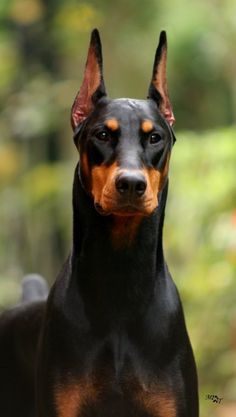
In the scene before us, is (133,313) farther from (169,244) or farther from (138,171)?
(169,244)

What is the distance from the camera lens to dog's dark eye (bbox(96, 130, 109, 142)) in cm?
416

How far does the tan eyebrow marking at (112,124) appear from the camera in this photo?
415cm

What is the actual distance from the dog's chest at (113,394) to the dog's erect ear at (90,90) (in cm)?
88

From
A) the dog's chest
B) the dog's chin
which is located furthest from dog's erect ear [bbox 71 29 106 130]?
the dog's chest

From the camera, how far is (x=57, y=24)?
12516 mm

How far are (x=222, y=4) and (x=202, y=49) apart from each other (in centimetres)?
89

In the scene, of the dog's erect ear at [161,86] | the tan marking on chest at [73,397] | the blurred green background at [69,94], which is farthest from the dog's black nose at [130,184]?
the blurred green background at [69,94]

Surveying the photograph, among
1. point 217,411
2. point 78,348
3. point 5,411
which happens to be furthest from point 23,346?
point 217,411

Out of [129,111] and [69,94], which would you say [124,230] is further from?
[69,94]

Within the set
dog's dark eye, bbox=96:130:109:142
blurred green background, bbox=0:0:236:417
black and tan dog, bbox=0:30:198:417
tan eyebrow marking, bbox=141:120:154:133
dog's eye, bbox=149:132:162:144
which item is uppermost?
tan eyebrow marking, bbox=141:120:154:133

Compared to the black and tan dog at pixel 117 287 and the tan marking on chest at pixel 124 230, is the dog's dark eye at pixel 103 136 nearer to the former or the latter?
the black and tan dog at pixel 117 287

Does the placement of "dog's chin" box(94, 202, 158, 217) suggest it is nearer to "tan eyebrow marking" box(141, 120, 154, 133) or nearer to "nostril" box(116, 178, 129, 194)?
"nostril" box(116, 178, 129, 194)

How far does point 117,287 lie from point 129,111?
2.00 ft

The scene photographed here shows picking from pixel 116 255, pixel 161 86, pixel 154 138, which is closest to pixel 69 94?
pixel 161 86
